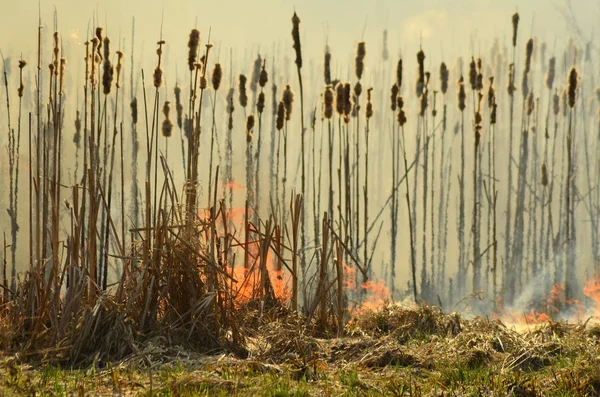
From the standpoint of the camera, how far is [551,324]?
724cm

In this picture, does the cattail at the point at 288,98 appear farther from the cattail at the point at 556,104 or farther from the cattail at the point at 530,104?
the cattail at the point at 556,104

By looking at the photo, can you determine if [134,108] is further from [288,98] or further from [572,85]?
[572,85]

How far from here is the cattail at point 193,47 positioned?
9782 mm

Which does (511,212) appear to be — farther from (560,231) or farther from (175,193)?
(175,193)

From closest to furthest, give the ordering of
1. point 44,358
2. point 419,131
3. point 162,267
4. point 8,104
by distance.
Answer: point 44,358, point 162,267, point 8,104, point 419,131

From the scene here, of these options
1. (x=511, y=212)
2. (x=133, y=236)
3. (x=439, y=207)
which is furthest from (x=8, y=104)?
(x=511, y=212)

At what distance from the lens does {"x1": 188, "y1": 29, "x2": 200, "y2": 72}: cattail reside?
9.78 metres

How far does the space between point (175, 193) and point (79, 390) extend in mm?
2163

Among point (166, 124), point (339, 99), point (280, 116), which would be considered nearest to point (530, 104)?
point (339, 99)

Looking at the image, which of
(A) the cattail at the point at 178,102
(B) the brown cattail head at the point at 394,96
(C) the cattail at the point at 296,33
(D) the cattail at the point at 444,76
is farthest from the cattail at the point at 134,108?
(D) the cattail at the point at 444,76

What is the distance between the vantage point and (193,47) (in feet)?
33.0

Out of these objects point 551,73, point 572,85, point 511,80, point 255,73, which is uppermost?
point 551,73

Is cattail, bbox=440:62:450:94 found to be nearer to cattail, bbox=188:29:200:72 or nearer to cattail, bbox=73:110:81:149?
cattail, bbox=188:29:200:72

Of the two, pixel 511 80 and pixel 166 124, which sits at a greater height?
pixel 511 80
